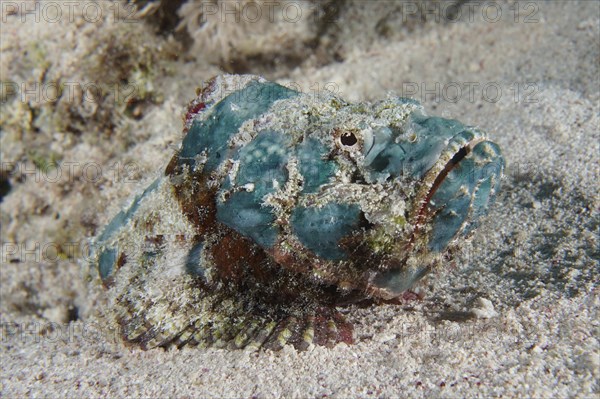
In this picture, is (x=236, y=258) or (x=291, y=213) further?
(x=236, y=258)

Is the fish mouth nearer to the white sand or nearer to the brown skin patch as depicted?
the white sand

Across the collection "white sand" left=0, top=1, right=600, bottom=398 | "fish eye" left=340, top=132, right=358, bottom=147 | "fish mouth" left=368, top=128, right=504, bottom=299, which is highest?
"fish eye" left=340, top=132, right=358, bottom=147

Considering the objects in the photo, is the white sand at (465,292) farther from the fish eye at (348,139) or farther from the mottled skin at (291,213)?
the fish eye at (348,139)

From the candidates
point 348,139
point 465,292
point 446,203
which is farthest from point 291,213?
point 465,292

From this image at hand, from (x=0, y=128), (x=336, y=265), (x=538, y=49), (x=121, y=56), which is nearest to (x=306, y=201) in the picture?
(x=336, y=265)

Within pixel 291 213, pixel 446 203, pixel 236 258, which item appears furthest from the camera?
pixel 236 258

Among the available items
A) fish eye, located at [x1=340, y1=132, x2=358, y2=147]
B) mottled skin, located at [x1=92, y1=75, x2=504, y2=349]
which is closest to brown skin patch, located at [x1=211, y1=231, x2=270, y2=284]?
mottled skin, located at [x1=92, y1=75, x2=504, y2=349]

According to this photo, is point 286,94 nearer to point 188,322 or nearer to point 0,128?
point 188,322

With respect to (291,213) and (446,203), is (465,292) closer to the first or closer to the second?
(446,203)
